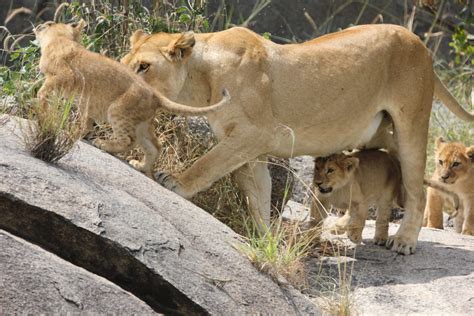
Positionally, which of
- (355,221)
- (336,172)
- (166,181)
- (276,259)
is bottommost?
(355,221)

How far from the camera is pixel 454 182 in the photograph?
33.6 feet

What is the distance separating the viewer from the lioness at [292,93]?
25.9 ft

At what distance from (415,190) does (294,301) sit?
252 centimetres

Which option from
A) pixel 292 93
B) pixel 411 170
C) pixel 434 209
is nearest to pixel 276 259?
pixel 292 93

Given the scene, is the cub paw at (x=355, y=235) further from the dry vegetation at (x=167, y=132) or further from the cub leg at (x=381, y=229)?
the dry vegetation at (x=167, y=132)

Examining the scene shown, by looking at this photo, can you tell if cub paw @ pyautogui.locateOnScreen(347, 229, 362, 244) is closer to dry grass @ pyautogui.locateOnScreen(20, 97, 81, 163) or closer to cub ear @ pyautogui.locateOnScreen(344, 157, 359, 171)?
cub ear @ pyautogui.locateOnScreen(344, 157, 359, 171)

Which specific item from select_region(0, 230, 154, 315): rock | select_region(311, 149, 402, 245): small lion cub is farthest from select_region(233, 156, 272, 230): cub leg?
select_region(0, 230, 154, 315): rock

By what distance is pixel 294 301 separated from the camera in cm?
663

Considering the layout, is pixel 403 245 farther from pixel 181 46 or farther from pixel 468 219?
pixel 181 46

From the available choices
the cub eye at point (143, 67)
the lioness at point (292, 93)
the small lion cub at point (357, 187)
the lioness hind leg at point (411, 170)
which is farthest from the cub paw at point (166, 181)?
the lioness hind leg at point (411, 170)

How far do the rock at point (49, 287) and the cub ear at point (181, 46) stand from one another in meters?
2.54

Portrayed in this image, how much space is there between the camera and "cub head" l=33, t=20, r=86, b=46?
7.86 meters

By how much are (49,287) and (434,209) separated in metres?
5.54

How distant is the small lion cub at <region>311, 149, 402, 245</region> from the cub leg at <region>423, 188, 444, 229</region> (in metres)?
1.14
